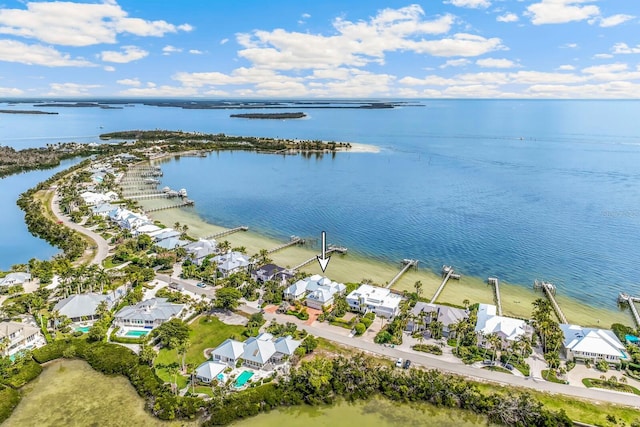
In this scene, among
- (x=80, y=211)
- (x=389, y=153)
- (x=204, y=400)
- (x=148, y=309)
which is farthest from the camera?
(x=389, y=153)

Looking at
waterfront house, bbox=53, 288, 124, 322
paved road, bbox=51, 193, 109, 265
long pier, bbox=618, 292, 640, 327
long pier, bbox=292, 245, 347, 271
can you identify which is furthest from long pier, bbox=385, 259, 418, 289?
paved road, bbox=51, 193, 109, 265

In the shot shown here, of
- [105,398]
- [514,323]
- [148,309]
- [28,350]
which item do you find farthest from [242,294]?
[514,323]

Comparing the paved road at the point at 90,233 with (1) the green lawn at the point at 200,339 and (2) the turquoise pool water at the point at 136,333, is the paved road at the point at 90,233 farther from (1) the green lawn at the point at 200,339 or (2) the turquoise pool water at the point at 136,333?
(1) the green lawn at the point at 200,339

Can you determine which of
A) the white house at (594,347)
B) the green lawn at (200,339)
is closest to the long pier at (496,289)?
the white house at (594,347)

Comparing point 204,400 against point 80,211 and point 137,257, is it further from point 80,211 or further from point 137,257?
point 80,211

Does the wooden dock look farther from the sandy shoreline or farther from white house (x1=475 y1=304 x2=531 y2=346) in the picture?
white house (x1=475 y1=304 x2=531 y2=346)
